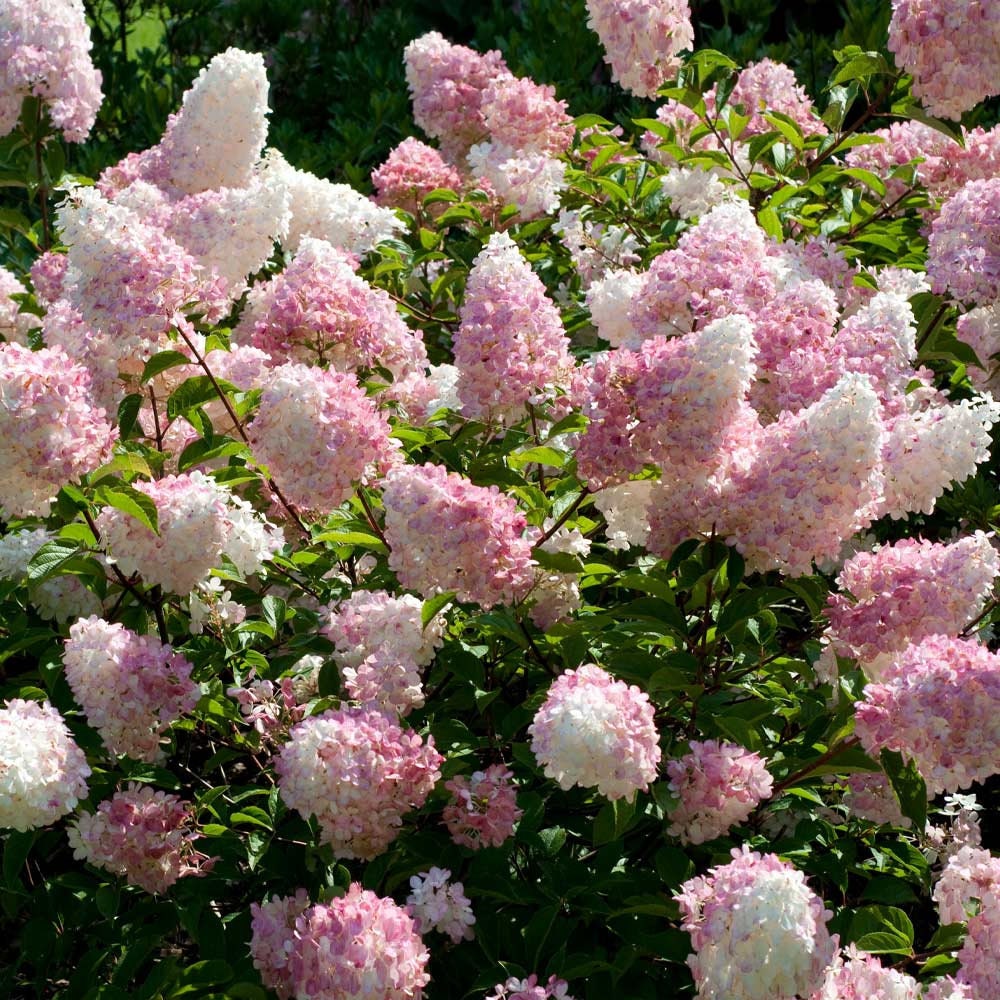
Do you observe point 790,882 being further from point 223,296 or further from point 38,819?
point 223,296

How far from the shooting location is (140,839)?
271 centimetres

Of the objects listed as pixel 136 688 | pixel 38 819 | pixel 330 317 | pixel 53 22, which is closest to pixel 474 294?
pixel 330 317

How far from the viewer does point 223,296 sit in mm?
3346

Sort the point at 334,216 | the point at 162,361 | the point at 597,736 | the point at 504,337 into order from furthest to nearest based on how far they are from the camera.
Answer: the point at 334,216 < the point at 162,361 < the point at 504,337 < the point at 597,736

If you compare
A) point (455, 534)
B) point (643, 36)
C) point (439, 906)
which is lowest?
point (439, 906)

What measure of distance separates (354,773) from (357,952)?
280mm

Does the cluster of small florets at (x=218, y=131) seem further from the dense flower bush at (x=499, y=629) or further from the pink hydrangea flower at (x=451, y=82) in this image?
the pink hydrangea flower at (x=451, y=82)

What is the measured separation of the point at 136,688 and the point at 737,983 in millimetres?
1092

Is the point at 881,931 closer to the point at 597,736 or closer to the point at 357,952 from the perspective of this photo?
the point at 597,736

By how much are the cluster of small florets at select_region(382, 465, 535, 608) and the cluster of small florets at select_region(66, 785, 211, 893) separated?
1.99 feet

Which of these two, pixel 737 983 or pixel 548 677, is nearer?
pixel 737 983

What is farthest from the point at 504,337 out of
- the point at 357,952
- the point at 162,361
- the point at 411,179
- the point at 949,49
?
the point at 411,179

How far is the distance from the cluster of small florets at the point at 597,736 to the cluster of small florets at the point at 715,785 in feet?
0.68

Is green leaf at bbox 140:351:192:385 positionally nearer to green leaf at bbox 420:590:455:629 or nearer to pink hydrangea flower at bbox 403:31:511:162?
green leaf at bbox 420:590:455:629
